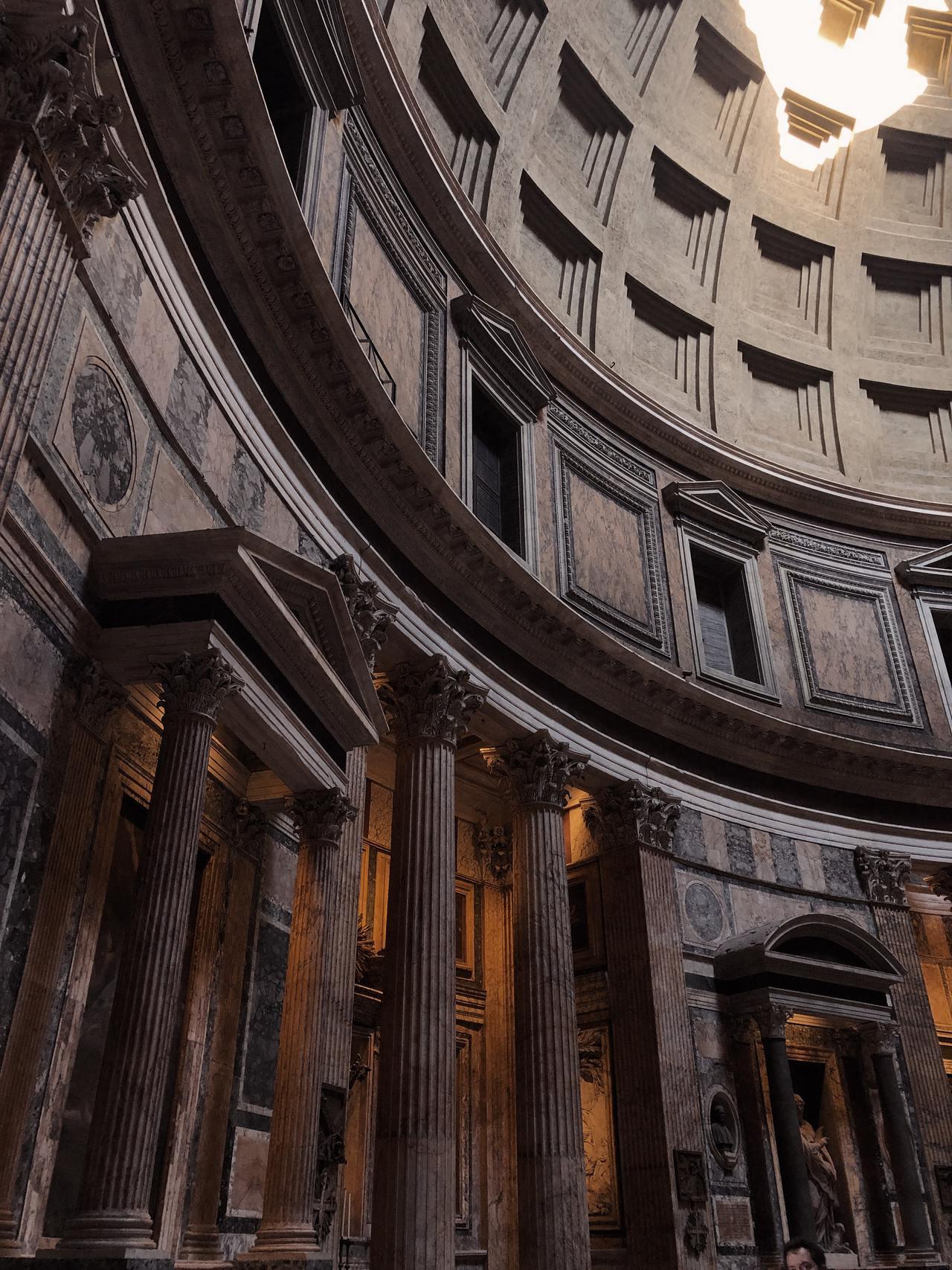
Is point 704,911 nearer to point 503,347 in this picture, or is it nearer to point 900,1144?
point 900,1144

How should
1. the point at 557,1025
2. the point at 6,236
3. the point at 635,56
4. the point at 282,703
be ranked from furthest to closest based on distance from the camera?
the point at 635,56, the point at 557,1025, the point at 282,703, the point at 6,236

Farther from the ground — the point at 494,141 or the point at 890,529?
the point at 494,141

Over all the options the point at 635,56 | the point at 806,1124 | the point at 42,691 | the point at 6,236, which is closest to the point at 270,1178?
the point at 42,691

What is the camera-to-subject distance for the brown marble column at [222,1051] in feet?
26.9

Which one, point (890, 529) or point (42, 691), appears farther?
point (890, 529)

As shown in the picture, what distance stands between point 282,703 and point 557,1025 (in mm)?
6069

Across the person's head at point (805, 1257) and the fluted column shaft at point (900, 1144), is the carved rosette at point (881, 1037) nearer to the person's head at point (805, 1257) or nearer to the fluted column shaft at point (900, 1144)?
the fluted column shaft at point (900, 1144)

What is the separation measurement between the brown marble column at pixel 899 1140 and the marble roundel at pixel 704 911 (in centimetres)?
251

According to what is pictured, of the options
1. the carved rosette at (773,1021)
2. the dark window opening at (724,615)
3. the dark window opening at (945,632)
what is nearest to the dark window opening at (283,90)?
the dark window opening at (724,615)

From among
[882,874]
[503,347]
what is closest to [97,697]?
[503,347]

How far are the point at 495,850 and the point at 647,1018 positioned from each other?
3.82 meters

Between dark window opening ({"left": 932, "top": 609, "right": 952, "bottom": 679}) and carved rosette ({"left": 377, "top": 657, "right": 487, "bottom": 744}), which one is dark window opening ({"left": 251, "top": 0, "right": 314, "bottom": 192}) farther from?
dark window opening ({"left": 932, "top": 609, "right": 952, "bottom": 679})

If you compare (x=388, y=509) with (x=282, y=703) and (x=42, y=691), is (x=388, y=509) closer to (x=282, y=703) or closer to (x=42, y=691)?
(x=282, y=703)

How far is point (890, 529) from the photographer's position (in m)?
20.9
